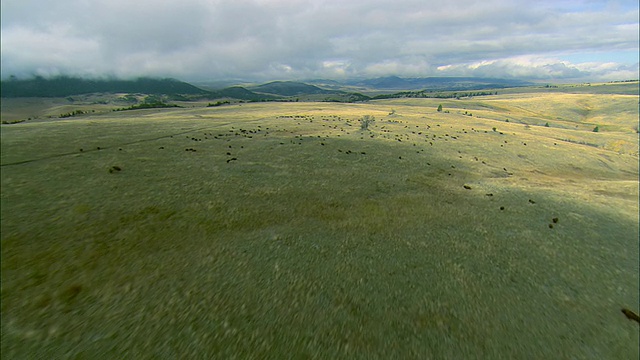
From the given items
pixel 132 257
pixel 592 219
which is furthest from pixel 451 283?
pixel 592 219

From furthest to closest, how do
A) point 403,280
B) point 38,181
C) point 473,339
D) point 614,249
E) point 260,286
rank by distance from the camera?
1. point 38,181
2. point 614,249
3. point 403,280
4. point 260,286
5. point 473,339

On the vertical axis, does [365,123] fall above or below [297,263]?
above

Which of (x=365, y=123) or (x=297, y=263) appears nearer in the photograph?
(x=297, y=263)

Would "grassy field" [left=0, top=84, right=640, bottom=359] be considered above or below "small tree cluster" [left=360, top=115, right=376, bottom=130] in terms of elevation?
below

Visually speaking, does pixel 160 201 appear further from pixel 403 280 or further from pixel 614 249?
pixel 614 249

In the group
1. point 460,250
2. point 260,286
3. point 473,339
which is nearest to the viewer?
point 473,339

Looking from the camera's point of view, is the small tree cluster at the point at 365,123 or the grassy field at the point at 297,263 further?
the small tree cluster at the point at 365,123

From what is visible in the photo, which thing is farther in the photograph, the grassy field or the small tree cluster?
the small tree cluster

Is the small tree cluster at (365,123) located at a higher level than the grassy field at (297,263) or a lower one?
higher
